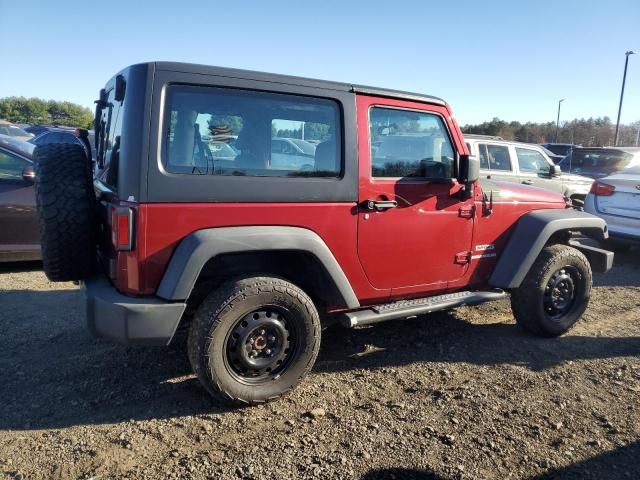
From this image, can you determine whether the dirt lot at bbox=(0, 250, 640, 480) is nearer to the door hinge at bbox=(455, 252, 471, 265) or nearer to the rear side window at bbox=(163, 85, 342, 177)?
the door hinge at bbox=(455, 252, 471, 265)

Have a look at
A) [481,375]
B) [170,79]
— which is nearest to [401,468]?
[481,375]

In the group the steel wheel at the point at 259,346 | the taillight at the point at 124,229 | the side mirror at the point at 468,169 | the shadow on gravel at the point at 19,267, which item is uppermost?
the side mirror at the point at 468,169

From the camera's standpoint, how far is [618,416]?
3.08 m

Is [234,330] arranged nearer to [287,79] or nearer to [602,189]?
[287,79]

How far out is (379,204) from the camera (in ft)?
10.9

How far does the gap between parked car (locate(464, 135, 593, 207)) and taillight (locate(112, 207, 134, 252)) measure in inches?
274

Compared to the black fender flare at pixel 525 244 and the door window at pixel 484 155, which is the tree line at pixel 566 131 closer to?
the door window at pixel 484 155

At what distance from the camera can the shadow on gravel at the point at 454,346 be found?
383 centimetres

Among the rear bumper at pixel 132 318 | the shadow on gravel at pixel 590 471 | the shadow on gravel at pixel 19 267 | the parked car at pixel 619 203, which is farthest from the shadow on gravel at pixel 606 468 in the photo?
the shadow on gravel at pixel 19 267

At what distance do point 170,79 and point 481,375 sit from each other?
2919 mm

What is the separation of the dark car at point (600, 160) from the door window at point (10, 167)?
34.3 ft

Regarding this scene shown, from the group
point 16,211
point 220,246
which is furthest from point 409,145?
point 16,211

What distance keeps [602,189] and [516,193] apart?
4.29 m

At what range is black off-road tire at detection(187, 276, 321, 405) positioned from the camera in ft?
9.36
